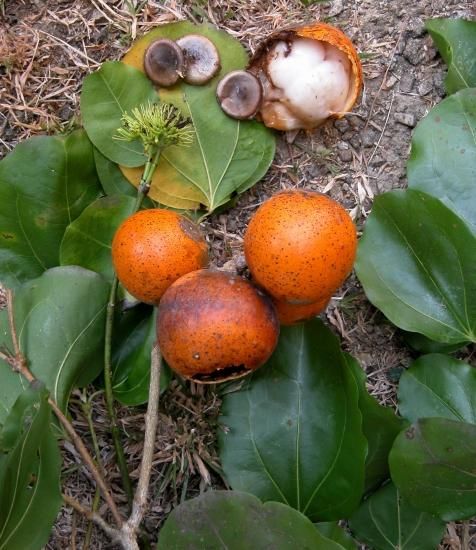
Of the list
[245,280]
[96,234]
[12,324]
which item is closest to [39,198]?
[96,234]

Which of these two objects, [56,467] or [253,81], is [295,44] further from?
[56,467]

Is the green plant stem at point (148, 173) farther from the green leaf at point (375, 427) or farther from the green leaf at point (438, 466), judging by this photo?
the green leaf at point (438, 466)

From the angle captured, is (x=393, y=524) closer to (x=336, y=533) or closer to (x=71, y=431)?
(x=336, y=533)

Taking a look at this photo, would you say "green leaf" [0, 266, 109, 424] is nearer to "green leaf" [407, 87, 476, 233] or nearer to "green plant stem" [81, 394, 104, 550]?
"green plant stem" [81, 394, 104, 550]

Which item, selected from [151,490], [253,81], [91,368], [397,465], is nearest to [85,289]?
[91,368]

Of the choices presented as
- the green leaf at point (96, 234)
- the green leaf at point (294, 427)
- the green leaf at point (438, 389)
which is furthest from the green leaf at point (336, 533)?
the green leaf at point (96, 234)

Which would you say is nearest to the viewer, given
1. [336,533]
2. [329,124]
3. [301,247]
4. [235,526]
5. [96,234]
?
[301,247]
